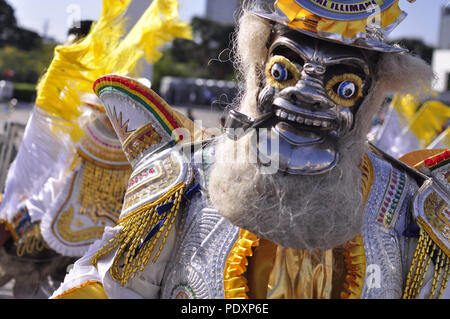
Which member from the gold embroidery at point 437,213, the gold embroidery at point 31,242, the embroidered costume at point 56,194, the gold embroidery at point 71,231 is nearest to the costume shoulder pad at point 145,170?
the gold embroidery at point 437,213

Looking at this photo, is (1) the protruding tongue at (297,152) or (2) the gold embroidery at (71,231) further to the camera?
(2) the gold embroidery at (71,231)

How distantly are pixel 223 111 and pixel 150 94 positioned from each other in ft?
0.79

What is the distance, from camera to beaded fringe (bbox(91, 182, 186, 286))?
1.55 metres

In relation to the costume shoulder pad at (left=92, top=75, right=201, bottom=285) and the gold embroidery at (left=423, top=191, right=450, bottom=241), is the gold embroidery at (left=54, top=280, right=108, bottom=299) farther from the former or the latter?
the gold embroidery at (left=423, top=191, right=450, bottom=241)

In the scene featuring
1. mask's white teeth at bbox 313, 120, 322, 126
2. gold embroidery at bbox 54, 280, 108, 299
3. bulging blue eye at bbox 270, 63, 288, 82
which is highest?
bulging blue eye at bbox 270, 63, 288, 82

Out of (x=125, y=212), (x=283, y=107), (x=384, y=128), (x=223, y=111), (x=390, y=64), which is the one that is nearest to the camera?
(x=283, y=107)

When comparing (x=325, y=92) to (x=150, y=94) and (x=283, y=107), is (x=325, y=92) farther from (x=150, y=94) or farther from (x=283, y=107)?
(x=150, y=94)

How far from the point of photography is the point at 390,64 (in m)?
1.51

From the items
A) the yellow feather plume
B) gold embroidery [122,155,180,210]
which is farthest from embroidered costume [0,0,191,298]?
gold embroidery [122,155,180,210]

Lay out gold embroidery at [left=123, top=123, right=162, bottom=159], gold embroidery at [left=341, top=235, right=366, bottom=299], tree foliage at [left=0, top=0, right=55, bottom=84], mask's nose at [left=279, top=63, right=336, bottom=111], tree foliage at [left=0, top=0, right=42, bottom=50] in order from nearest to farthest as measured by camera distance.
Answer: mask's nose at [left=279, top=63, right=336, bottom=111] < gold embroidery at [left=341, top=235, right=366, bottom=299] < gold embroidery at [left=123, top=123, right=162, bottom=159] < tree foliage at [left=0, top=0, right=42, bottom=50] < tree foliage at [left=0, top=0, right=55, bottom=84]

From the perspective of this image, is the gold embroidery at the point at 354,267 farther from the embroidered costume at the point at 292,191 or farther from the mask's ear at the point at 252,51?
the mask's ear at the point at 252,51

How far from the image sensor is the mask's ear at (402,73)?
1510 mm
